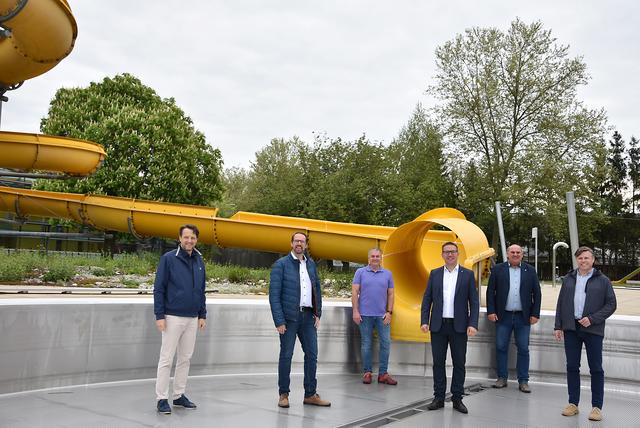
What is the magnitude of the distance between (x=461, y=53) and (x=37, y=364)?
32738 mm

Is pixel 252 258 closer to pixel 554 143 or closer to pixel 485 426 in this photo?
pixel 554 143

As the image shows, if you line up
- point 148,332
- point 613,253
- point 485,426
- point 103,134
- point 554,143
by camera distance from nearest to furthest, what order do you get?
1. point 485,426
2. point 148,332
3. point 103,134
4. point 554,143
5. point 613,253

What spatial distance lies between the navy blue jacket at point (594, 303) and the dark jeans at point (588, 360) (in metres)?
0.09

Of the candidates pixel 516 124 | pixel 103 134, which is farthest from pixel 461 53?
pixel 103 134

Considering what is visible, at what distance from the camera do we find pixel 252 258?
27.4 metres

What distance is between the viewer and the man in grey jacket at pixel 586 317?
5.50 m

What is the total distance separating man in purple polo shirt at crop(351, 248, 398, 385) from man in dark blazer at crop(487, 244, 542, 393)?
122 cm

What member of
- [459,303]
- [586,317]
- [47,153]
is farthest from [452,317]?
[47,153]

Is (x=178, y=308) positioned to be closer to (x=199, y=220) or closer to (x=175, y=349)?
(x=175, y=349)

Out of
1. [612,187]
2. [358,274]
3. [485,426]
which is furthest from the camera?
[612,187]

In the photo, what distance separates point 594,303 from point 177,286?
12.7 ft

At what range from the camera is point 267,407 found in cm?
561

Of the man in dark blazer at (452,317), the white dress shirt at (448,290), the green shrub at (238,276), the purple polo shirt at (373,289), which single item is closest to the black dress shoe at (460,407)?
the man in dark blazer at (452,317)

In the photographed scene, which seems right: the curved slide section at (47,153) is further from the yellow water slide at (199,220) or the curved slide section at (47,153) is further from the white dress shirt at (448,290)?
the white dress shirt at (448,290)
